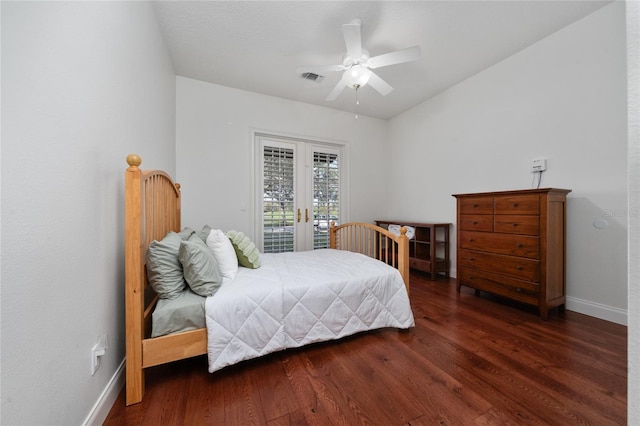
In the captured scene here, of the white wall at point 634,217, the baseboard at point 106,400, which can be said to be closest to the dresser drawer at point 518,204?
the white wall at point 634,217

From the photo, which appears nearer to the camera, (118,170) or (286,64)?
(118,170)

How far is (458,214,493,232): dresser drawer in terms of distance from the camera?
A: 2433 mm

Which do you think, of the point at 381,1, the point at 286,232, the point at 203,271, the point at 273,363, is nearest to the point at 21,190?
the point at 203,271

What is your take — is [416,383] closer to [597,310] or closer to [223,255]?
[223,255]

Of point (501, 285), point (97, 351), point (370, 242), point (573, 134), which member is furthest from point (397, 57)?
point (97, 351)

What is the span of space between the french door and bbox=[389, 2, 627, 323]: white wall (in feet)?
6.03

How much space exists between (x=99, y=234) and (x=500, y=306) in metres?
3.21

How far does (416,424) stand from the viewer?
1.07m

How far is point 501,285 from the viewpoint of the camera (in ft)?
7.60

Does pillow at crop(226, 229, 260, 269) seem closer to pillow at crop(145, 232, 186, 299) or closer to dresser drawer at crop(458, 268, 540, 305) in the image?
pillow at crop(145, 232, 186, 299)

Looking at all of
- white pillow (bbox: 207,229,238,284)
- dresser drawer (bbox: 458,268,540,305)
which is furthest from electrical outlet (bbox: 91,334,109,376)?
dresser drawer (bbox: 458,268,540,305)

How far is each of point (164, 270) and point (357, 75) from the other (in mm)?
2228

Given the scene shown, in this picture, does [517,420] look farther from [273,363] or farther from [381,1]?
[381,1]

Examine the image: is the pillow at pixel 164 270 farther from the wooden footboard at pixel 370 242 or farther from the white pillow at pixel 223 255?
the wooden footboard at pixel 370 242
